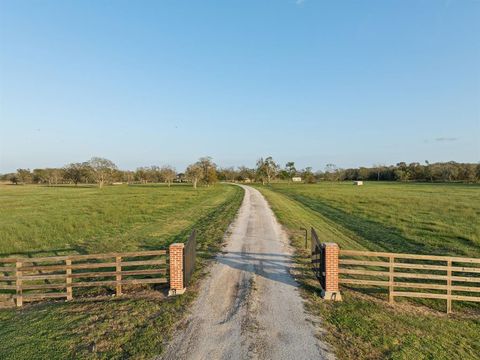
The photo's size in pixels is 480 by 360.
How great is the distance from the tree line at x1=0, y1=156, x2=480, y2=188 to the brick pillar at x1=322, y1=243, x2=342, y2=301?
6133 cm

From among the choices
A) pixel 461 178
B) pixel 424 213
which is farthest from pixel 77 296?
pixel 461 178

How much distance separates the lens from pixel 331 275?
796 centimetres

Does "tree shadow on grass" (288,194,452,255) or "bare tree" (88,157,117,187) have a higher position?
"bare tree" (88,157,117,187)

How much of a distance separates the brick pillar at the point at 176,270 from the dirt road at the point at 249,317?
0.74 meters

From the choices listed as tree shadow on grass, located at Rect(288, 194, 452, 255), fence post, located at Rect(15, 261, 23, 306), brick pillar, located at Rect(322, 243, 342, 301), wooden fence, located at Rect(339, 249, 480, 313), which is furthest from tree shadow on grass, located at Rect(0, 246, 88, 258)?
tree shadow on grass, located at Rect(288, 194, 452, 255)

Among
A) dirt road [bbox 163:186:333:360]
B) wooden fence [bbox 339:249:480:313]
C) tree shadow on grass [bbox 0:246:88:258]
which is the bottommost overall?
tree shadow on grass [bbox 0:246:88:258]

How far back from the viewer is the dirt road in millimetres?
5477

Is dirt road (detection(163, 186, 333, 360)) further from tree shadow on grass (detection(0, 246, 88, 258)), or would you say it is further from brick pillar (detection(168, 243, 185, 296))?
tree shadow on grass (detection(0, 246, 88, 258))

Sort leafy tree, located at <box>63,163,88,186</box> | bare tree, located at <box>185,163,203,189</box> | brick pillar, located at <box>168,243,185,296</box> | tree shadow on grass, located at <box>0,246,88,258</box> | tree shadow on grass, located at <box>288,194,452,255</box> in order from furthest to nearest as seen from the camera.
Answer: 1. leafy tree, located at <box>63,163,88,186</box>
2. bare tree, located at <box>185,163,203,189</box>
3. tree shadow on grass, located at <box>288,194,452,255</box>
4. tree shadow on grass, located at <box>0,246,88,258</box>
5. brick pillar, located at <box>168,243,185,296</box>

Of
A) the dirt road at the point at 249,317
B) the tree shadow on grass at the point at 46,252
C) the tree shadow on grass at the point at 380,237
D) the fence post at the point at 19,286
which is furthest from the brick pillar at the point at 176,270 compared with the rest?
the tree shadow on grass at the point at 380,237

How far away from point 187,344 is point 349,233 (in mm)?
15645

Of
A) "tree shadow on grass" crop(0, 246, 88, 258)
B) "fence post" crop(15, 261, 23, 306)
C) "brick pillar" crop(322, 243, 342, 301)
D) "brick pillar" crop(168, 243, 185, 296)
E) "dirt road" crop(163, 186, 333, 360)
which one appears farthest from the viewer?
"tree shadow on grass" crop(0, 246, 88, 258)

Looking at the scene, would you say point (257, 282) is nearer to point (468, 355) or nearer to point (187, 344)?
point (187, 344)

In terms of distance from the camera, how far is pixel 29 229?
1969 centimetres
